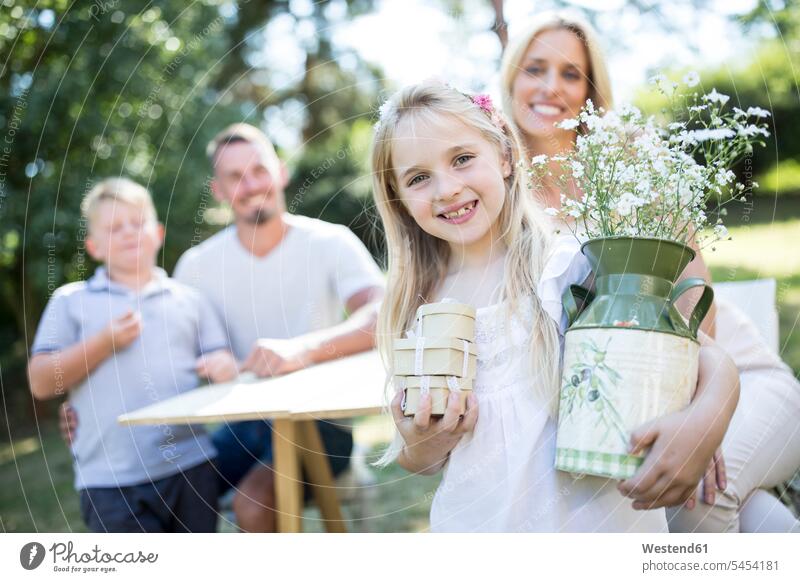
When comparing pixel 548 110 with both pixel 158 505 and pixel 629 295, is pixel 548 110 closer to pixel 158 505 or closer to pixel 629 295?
pixel 629 295

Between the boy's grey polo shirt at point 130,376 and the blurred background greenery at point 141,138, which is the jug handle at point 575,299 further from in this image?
the blurred background greenery at point 141,138

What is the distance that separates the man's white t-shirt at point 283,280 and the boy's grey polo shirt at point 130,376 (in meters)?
0.25

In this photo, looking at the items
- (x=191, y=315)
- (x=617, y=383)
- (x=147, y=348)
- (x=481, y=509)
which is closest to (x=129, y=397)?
(x=147, y=348)

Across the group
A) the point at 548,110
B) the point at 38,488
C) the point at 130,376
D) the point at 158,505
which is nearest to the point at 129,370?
the point at 130,376

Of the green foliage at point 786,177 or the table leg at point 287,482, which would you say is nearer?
the table leg at point 287,482

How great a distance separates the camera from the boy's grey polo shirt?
2.79 metres

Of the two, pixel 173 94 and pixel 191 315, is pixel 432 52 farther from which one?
pixel 173 94

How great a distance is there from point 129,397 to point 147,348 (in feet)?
0.61

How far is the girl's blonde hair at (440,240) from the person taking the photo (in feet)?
5.81

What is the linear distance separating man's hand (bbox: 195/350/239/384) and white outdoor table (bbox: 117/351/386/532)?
117mm

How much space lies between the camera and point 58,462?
586 centimetres

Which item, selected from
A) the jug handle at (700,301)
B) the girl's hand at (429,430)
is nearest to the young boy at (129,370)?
the girl's hand at (429,430)
